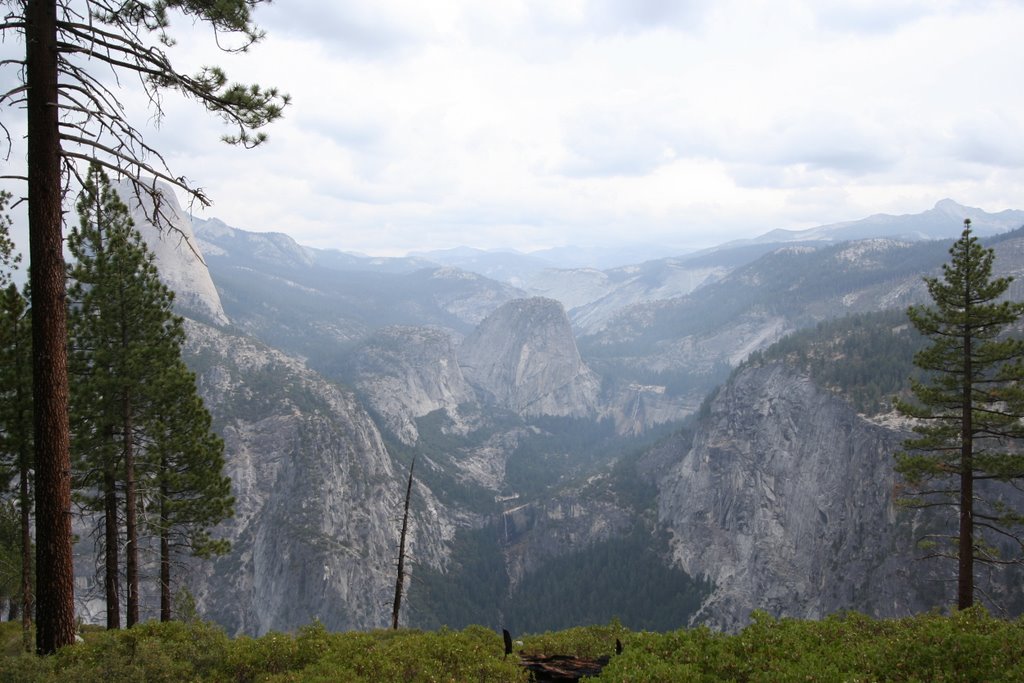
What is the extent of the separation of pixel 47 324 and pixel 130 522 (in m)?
14.4

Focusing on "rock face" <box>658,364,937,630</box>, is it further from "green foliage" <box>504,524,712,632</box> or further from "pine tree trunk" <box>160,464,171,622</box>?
"pine tree trunk" <box>160,464,171,622</box>

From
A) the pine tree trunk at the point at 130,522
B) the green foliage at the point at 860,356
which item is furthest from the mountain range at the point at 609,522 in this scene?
the pine tree trunk at the point at 130,522

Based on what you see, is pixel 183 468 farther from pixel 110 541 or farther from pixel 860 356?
pixel 860 356

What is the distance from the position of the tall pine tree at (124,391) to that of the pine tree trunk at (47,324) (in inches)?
454

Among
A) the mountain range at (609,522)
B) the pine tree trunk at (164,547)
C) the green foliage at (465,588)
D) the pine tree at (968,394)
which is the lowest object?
the green foliage at (465,588)

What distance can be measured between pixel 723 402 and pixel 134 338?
153m

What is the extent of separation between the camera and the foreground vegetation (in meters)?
11.6

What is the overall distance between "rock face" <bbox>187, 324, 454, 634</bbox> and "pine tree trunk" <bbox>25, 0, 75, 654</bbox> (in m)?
111

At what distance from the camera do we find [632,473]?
19188 centimetres

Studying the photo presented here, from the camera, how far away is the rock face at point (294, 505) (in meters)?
118

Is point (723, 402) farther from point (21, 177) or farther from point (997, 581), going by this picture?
point (21, 177)

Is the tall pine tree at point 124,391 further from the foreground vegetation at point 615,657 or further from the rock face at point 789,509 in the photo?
the rock face at point 789,509

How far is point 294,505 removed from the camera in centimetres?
13050

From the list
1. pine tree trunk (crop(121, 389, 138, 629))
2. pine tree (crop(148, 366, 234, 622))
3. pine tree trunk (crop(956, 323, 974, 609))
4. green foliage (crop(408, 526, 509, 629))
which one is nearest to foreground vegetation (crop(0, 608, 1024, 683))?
pine tree trunk (crop(121, 389, 138, 629))
